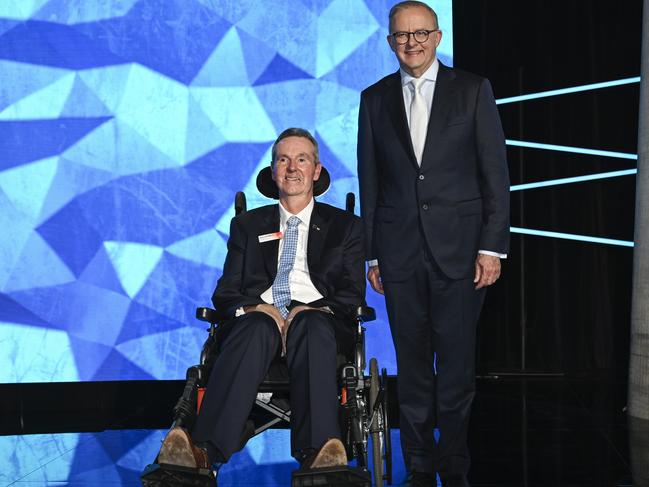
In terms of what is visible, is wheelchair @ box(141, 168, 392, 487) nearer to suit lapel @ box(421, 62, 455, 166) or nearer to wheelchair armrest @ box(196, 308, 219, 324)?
wheelchair armrest @ box(196, 308, 219, 324)

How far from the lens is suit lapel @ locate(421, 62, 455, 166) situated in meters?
2.86

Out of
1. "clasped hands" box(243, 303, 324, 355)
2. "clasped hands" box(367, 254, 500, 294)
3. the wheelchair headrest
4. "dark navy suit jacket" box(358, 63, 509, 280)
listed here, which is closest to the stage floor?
"clasped hands" box(243, 303, 324, 355)

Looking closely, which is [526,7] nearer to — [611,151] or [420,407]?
[611,151]

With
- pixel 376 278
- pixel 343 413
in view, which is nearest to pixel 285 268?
pixel 376 278

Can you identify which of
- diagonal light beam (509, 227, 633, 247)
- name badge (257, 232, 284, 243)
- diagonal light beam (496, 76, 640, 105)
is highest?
diagonal light beam (496, 76, 640, 105)

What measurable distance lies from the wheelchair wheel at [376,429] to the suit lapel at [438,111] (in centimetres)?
72

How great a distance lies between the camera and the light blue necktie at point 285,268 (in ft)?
9.84

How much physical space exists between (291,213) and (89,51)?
216cm

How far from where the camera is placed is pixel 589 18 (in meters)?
5.32

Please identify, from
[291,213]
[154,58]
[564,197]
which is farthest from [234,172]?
[564,197]

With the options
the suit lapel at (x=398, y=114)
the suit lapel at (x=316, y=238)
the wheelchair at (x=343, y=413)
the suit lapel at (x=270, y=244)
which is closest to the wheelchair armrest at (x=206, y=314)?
the wheelchair at (x=343, y=413)

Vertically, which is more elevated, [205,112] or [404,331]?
[205,112]

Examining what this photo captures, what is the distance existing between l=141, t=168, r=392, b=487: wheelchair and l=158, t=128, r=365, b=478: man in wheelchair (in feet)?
0.12

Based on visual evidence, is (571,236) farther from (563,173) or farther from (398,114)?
(398,114)
